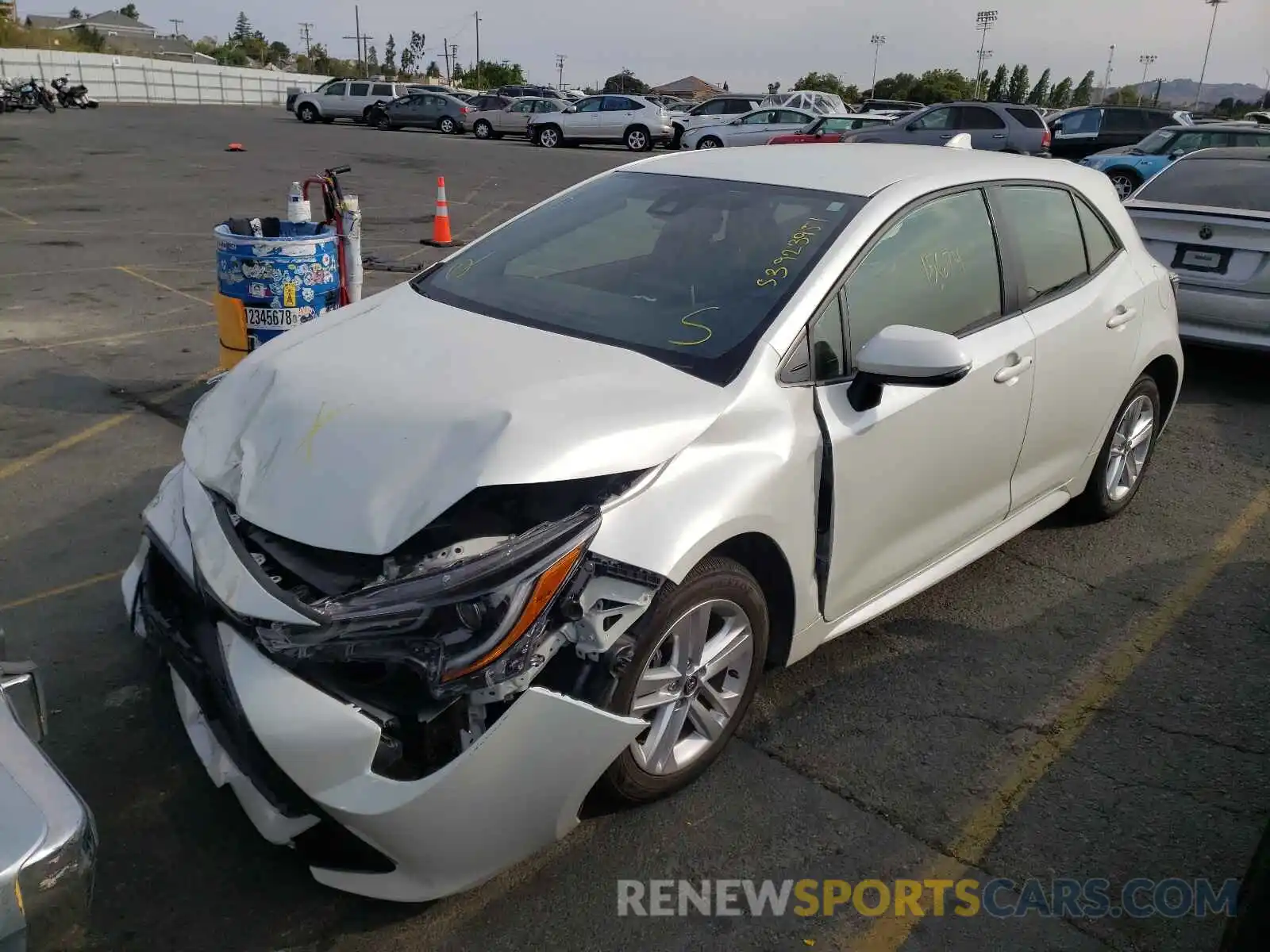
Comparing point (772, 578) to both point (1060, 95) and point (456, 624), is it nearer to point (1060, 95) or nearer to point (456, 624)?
point (456, 624)

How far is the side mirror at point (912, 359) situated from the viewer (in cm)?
288

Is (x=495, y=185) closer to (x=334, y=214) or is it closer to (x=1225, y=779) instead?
Answer: (x=334, y=214)

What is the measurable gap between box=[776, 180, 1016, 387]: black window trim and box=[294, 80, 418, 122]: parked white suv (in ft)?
120

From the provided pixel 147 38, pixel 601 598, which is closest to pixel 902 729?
pixel 601 598

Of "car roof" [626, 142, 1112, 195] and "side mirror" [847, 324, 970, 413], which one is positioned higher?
"car roof" [626, 142, 1112, 195]

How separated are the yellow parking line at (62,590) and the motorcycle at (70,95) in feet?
137

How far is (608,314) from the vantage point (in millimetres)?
3271

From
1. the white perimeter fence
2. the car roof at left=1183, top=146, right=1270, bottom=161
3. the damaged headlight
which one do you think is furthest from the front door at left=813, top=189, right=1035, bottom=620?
the white perimeter fence

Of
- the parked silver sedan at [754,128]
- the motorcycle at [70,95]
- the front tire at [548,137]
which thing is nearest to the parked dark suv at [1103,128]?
the parked silver sedan at [754,128]

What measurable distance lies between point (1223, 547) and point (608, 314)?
333 cm

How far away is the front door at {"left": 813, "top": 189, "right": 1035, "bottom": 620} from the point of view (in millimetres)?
3117

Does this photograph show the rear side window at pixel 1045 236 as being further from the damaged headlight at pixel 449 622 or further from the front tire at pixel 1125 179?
the front tire at pixel 1125 179

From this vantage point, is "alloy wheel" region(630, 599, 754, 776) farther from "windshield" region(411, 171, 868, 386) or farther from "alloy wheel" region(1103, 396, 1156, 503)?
"alloy wheel" region(1103, 396, 1156, 503)
